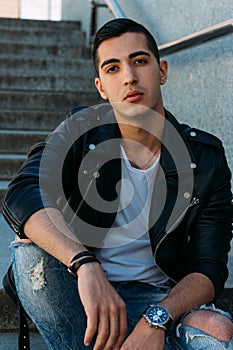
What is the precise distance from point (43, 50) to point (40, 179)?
11.9ft

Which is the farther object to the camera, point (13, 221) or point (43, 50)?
point (43, 50)

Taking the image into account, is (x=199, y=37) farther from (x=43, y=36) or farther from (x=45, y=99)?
(x=43, y=36)

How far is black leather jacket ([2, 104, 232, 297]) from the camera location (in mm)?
1773

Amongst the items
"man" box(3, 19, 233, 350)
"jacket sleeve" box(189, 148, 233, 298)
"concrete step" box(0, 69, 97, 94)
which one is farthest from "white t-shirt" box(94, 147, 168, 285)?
"concrete step" box(0, 69, 97, 94)

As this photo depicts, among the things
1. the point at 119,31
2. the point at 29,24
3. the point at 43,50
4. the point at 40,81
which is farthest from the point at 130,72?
the point at 29,24

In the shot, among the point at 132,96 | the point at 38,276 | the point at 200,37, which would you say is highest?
the point at 200,37

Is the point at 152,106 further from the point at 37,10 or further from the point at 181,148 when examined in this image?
the point at 37,10

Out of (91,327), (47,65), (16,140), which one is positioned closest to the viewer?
(91,327)

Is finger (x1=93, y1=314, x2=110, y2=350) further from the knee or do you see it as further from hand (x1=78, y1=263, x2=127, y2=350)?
the knee

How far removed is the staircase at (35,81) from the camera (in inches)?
159

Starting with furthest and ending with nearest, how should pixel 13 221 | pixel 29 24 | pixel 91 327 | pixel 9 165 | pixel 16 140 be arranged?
1. pixel 29 24
2. pixel 16 140
3. pixel 9 165
4. pixel 13 221
5. pixel 91 327

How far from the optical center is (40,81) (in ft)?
15.6

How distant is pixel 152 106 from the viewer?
1.93 meters

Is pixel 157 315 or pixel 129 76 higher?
Answer: pixel 129 76
